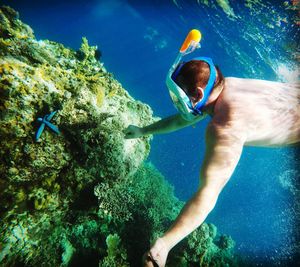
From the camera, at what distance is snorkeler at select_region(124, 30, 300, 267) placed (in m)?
2.00

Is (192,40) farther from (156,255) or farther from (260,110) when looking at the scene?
(156,255)

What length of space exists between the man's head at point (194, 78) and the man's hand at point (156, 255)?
1584mm

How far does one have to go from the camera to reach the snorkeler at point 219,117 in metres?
2.00

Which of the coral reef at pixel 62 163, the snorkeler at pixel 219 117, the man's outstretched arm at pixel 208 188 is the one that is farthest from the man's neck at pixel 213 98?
the coral reef at pixel 62 163

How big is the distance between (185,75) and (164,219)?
5.71 metres

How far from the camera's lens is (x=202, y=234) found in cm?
635

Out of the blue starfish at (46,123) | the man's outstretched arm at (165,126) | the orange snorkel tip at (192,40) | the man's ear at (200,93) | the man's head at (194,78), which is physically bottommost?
the man's outstretched arm at (165,126)

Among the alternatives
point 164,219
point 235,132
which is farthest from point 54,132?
point 164,219

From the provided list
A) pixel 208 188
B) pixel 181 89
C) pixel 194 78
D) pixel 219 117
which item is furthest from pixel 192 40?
pixel 208 188

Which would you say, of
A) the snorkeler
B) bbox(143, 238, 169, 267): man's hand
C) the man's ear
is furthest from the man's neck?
Result: bbox(143, 238, 169, 267): man's hand

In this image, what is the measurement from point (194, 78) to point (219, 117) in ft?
1.80

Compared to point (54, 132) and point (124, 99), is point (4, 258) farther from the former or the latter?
point (124, 99)

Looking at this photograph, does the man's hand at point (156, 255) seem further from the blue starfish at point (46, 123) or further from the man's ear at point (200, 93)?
the blue starfish at point (46, 123)

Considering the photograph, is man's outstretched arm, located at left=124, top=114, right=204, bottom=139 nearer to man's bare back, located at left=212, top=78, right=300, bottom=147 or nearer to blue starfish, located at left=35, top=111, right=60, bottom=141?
man's bare back, located at left=212, top=78, right=300, bottom=147
